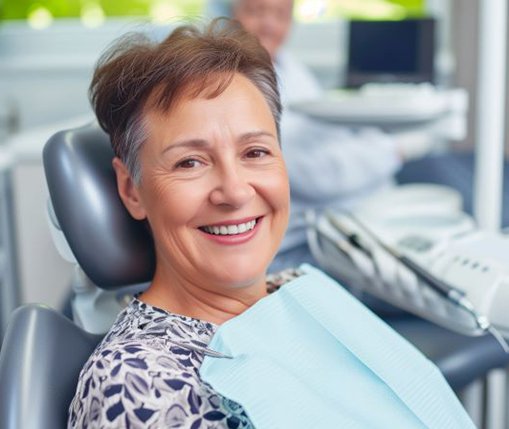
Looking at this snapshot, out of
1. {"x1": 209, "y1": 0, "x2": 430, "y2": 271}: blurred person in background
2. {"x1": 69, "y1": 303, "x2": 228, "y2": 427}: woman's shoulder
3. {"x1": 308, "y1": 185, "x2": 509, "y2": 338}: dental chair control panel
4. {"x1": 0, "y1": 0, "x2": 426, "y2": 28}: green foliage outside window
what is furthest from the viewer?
{"x1": 0, "y1": 0, "x2": 426, "y2": 28}: green foliage outside window

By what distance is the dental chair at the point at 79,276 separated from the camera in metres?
0.96

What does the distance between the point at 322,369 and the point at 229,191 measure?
26cm

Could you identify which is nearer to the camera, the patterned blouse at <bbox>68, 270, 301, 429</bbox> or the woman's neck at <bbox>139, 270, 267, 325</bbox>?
the patterned blouse at <bbox>68, 270, 301, 429</bbox>

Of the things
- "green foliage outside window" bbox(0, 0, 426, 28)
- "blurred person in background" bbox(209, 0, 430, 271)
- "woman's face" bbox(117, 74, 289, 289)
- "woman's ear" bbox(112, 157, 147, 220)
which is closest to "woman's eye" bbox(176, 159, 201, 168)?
"woman's face" bbox(117, 74, 289, 289)

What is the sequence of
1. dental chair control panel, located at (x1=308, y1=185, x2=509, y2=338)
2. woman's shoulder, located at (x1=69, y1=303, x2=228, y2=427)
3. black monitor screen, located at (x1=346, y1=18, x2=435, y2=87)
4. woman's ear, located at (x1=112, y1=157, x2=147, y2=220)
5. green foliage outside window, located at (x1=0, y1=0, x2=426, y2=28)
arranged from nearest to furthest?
woman's shoulder, located at (x1=69, y1=303, x2=228, y2=427) → woman's ear, located at (x1=112, y1=157, x2=147, y2=220) → dental chair control panel, located at (x1=308, y1=185, x2=509, y2=338) → black monitor screen, located at (x1=346, y1=18, x2=435, y2=87) → green foliage outside window, located at (x1=0, y1=0, x2=426, y2=28)

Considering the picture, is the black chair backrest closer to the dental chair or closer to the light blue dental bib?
the dental chair

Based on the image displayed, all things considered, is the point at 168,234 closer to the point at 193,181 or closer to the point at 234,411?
the point at 193,181

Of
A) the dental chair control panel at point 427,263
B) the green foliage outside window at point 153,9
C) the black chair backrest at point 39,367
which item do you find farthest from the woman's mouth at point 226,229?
the green foliage outside window at point 153,9

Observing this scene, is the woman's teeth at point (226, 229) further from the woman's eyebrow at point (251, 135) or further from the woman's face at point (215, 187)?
the woman's eyebrow at point (251, 135)

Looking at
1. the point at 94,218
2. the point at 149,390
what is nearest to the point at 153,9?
the point at 94,218

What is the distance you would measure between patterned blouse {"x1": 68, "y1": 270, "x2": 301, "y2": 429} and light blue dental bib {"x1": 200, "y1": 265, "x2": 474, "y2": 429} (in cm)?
3

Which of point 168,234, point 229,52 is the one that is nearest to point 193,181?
point 168,234

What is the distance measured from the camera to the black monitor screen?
2.68m

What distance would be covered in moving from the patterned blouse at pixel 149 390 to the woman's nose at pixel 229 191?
0.19 meters
